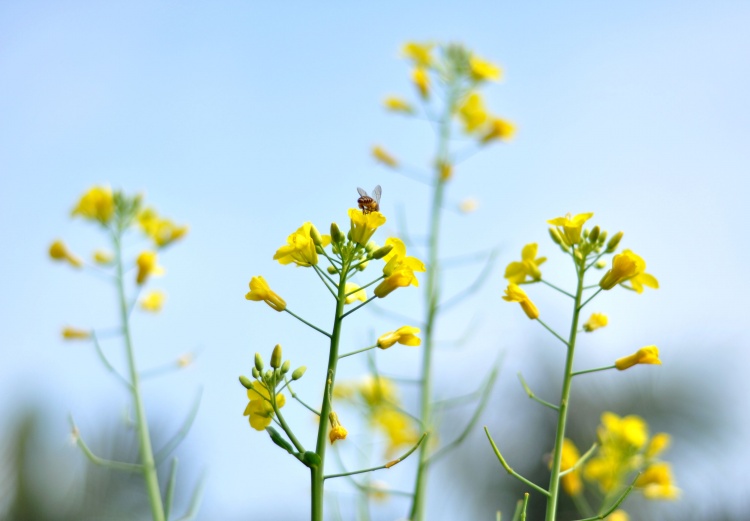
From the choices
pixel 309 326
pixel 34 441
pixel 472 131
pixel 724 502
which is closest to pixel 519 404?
pixel 724 502

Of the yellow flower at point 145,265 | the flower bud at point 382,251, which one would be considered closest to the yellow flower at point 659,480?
the flower bud at point 382,251

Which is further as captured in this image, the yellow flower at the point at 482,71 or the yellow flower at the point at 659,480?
the yellow flower at the point at 482,71

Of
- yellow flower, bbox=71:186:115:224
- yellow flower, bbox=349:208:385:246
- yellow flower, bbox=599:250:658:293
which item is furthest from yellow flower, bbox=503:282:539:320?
yellow flower, bbox=71:186:115:224

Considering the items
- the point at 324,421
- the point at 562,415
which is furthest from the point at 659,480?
the point at 324,421

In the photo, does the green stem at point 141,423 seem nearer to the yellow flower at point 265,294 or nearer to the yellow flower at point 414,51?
the yellow flower at point 265,294

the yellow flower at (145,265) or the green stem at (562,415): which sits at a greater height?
the yellow flower at (145,265)

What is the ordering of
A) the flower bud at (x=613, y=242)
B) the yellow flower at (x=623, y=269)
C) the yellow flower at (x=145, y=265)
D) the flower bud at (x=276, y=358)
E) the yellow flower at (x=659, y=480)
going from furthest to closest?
the yellow flower at (x=145, y=265) → the yellow flower at (x=659, y=480) → the flower bud at (x=613, y=242) → the yellow flower at (x=623, y=269) → the flower bud at (x=276, y=358)
